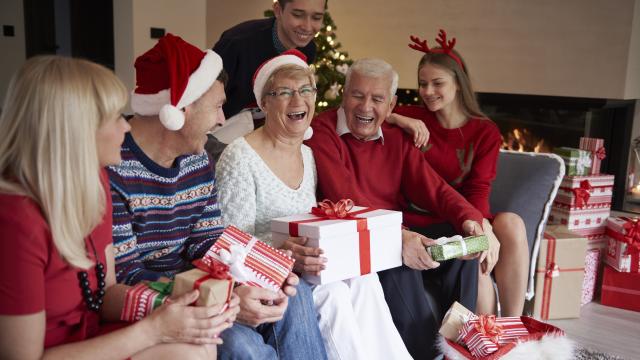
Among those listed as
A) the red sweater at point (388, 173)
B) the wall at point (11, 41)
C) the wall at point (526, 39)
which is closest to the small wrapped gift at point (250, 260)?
the red sweater at point (388, 173)

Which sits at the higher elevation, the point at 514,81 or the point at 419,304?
the point at 514,81

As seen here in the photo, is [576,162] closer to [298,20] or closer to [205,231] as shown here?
[298,20]

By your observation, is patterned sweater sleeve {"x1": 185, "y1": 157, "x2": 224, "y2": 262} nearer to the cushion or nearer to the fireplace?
the cushion

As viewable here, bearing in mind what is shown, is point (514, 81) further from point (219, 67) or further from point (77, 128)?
point (77, 128)

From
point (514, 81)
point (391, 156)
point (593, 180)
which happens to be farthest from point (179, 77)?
point (514, 81)

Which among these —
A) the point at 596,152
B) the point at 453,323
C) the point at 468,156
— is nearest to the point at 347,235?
the point at 453,323

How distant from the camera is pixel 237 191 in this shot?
1971 mm

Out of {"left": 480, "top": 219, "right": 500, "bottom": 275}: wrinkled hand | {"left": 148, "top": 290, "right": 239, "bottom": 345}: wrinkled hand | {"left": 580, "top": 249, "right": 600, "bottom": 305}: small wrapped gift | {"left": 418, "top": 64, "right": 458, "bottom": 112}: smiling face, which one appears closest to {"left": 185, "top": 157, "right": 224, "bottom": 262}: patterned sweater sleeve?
{"left": 148, "top": 290, "right": 239, "bottom": 345}: wrinkled hand

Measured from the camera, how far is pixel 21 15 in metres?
6.41

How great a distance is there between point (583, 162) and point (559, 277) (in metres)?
0.80

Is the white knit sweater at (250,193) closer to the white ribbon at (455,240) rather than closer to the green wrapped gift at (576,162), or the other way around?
the white ribbon at (455,240)

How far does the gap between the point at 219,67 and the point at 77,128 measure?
0.71 meters

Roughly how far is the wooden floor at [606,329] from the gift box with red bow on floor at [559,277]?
2.6 inches

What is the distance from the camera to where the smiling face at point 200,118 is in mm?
1735
